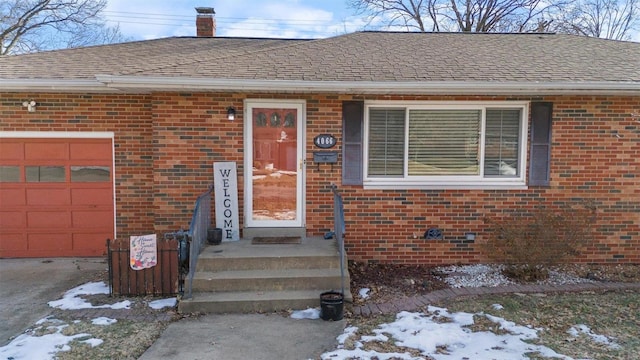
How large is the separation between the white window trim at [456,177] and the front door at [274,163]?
1.04 meters

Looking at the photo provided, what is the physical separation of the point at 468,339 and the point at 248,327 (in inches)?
Result: 86.0

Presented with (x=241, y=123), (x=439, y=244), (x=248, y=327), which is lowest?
(x=248, y=327)

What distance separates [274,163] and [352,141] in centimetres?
122

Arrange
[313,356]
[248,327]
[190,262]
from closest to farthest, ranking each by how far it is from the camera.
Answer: [313,356] < [248,327] < [190,262]

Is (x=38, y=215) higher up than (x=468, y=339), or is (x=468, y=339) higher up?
(x=38, y=215)

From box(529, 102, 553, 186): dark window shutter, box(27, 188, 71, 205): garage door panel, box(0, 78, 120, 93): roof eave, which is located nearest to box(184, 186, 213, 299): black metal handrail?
box(0, 78, 120, 93): roof eave

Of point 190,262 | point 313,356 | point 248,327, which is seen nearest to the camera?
point 313,356

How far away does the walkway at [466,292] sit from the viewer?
16.4 ft

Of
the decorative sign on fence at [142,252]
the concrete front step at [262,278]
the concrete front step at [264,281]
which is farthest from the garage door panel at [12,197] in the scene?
the concrete front step at [264,281]

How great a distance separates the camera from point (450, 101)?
21.8ft

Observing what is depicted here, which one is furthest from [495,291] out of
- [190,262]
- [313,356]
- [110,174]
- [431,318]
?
[110,174]

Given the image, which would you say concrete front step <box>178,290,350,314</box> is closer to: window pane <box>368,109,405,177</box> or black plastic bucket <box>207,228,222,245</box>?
black plastic bucket <box>207,228,222,245</box>

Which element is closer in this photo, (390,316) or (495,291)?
(390,316)

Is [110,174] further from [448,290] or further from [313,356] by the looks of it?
[448,290]
